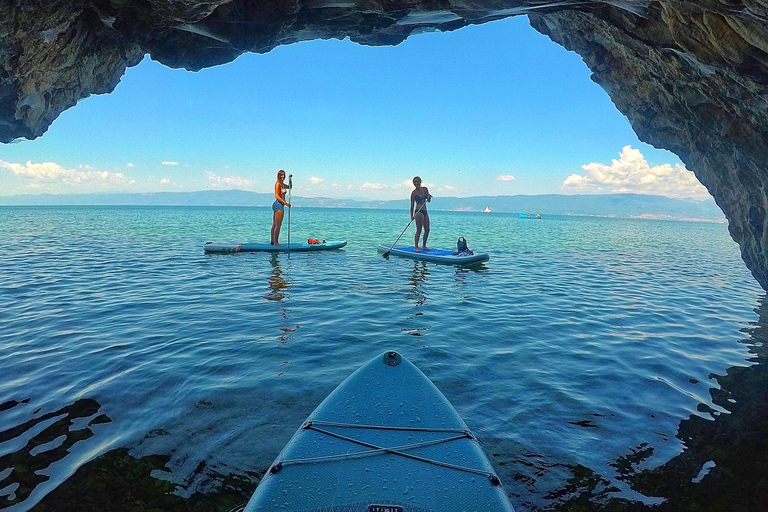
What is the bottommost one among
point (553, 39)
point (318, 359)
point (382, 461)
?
point (318, 359)

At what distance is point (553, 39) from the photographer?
1308 cm

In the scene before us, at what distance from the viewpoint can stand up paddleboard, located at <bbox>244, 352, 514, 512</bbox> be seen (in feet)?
10.0

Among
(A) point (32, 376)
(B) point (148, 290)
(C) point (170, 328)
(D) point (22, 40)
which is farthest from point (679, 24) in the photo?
(B) point (148, 290)

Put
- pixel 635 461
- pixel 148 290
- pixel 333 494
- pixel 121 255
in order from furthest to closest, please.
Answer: pixel 121 255, pixel 148 290, pixel 635 461, pixel 333 494

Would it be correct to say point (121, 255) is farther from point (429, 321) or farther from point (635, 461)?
point (635, 461)

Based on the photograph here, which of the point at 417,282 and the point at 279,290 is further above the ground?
the point at 417,282

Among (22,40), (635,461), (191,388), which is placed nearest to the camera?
(635,461)

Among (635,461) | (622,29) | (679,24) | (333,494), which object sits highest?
(622,29)

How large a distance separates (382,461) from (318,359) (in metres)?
3.74

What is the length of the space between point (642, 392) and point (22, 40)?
13.7 m

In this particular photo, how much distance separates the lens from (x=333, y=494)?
3111 millimetres

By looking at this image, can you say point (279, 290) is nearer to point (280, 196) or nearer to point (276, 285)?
point (276, 285)

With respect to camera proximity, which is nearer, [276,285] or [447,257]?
[276,285]

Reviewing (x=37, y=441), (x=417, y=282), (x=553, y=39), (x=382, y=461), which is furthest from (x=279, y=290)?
(x=553, y=39)
